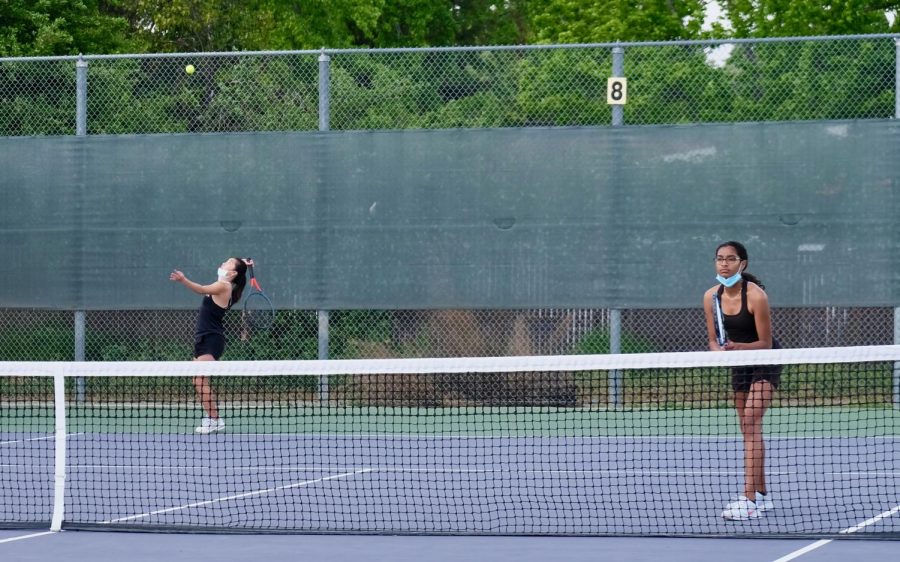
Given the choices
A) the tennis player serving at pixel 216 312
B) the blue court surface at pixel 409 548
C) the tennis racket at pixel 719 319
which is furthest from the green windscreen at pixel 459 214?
the blue court surface at pixel 409 548

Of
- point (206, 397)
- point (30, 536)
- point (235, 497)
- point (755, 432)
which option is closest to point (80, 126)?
point (206, 397)

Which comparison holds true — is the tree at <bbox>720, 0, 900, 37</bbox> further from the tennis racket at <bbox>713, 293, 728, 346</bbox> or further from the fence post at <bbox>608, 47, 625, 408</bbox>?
the tennis racket at <bbox>713, 293, 728, 346</bbox>

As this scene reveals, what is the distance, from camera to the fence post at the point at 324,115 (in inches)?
446

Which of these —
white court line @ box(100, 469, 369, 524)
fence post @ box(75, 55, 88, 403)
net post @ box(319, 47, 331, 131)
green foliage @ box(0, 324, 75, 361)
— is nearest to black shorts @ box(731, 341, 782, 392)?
white court line @ box(100, 469, 369, 524)

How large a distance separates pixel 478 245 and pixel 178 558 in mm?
6314

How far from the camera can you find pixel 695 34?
25.4m

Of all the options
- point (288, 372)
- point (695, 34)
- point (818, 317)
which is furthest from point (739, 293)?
point (695, 34)

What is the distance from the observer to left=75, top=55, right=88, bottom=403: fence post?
38.1 feet

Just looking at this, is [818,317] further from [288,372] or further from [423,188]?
[288,372]

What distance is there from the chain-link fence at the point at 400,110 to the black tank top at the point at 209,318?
1.22 meters

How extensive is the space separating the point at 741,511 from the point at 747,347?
2.53ft

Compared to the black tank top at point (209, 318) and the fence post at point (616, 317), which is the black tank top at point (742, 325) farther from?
the black tank top at point (209, 318)

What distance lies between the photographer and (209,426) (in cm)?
1009

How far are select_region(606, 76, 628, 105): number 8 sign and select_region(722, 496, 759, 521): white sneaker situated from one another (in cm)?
524
